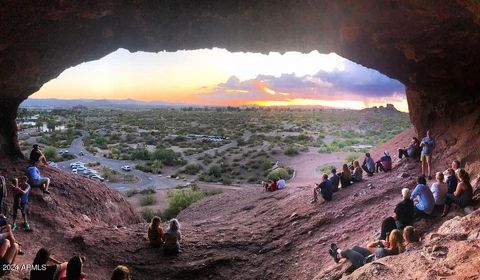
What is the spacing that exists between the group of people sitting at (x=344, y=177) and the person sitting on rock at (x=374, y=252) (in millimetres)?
5441

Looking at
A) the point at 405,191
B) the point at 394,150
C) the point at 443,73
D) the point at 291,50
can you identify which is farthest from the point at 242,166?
the point at 405,191

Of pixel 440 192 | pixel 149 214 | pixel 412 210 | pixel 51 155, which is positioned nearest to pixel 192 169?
pixel 51 155

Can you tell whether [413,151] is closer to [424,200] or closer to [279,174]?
[424,200]

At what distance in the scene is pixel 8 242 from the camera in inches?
388

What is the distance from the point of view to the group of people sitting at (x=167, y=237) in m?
13.3

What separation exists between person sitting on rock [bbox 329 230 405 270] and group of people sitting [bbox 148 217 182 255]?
16.5 feet

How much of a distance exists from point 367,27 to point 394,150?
1005cm

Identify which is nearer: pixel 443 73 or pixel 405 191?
pixel 405 191

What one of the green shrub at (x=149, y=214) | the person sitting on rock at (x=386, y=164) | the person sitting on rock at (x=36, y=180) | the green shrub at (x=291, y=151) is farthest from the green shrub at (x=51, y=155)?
the person sitting on rock at (x=386, y=164)

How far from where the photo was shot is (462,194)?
11.1m

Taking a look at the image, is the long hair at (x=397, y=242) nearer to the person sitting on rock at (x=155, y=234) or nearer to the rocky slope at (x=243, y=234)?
the rocky slope at (x=243, y=234)

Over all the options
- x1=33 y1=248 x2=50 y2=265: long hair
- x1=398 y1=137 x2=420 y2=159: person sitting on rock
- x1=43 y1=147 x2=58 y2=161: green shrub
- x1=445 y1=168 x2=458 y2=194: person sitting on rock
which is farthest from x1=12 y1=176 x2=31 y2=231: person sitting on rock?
x1=43 y1=147 x2=58 y2=161: green shrub

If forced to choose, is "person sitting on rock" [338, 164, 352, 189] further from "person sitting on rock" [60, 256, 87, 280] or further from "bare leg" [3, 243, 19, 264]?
"bare leg" [3, 243, 19, 264]

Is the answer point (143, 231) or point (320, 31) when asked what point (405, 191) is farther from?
point (143, 231)
